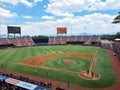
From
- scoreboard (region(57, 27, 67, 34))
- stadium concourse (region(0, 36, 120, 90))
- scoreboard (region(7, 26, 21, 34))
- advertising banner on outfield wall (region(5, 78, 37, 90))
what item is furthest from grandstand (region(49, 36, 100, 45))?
advertising banner on outfield wall (region(5, 78, 37, 90))

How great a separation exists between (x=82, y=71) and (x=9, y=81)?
16.9 metres

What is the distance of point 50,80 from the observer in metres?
29.3

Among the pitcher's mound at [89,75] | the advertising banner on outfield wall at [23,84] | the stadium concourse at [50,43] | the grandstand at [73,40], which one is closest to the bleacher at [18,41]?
the stadium concourse at [50,43]

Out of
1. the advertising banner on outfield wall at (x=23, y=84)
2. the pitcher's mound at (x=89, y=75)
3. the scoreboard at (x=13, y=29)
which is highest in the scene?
the scoreboard at (x=13, y=29)

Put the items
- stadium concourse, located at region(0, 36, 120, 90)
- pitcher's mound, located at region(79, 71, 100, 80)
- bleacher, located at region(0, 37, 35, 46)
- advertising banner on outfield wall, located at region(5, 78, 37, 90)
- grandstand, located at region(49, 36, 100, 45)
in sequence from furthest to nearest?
1. grandstand, located at region(49, 36, 100, 45)
2. bleacher, located at region(0, 37, 35, 46)
3. pitcher's mound, located at region(79, 71, 100, 80)
4. stadium concourse, located at region(0, 36, 120, 90)
5. advertising banner on outfield wall, located at region(5, 78, 37, 90)

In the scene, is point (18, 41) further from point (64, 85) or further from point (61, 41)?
point (64, 85)

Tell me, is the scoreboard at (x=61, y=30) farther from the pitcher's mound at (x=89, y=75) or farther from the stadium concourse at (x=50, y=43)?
the pitcher's mound at (x=89, y=75)

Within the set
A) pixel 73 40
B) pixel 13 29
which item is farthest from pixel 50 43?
pixel 13 29

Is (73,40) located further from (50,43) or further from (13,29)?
(13,29)

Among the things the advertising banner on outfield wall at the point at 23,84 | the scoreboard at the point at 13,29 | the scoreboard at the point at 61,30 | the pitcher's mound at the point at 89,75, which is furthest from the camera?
the scoreboard at the point at 61,30

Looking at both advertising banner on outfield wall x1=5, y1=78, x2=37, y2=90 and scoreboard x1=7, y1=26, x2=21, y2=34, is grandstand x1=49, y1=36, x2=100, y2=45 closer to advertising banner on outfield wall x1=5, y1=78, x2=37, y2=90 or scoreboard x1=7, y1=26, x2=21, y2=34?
scoreboard x1=7, y1=26, x2=21, y2=34

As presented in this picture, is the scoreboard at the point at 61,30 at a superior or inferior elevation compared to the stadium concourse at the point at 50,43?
superior

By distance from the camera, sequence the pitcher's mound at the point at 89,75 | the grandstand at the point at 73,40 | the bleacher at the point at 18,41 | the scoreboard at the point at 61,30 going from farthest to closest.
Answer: the scoreboard at the point at 61,30, the grandstand at the point at 73,40, the bleacher at the point at 18,41, the pitcher's mound at the point at 89,75

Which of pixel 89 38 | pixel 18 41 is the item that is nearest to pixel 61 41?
pixel 89 38
